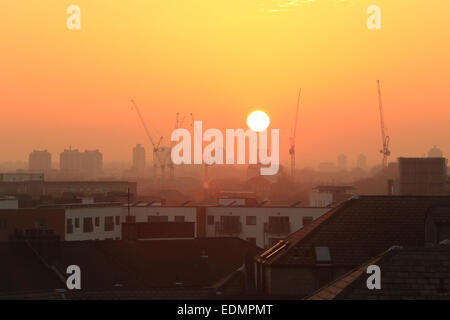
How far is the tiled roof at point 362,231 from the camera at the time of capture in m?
46.9

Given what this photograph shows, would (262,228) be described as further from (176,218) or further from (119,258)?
(119,258)

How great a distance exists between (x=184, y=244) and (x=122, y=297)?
14919 mm

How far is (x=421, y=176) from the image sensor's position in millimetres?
80562

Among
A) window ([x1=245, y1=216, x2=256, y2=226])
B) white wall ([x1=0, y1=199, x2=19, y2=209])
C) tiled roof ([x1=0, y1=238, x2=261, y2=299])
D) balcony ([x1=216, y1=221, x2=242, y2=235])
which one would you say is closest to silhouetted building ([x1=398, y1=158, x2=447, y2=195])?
tiled roof ([x1=0, y1=238, x2=261, y2=299])

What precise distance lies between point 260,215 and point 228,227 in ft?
13.3

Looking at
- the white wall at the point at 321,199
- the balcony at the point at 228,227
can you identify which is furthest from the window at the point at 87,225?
the white wall at the point at 321,199

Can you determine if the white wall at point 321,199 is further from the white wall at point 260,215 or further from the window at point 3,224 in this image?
the window at point 3,224

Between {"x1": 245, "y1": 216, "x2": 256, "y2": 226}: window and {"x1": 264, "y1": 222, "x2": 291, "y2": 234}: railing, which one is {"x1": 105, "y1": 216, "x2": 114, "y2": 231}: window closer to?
{"x1": 245, "y1": 216, "x2": 256, "y2": 226}: window

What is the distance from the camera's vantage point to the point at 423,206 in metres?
49.9

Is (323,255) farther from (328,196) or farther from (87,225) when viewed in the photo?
(328,196)

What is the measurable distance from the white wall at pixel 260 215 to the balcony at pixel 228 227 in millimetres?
439

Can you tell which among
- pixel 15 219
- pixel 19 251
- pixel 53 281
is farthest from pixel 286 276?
pixel 15 219

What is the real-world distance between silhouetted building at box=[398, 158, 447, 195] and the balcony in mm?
32573
